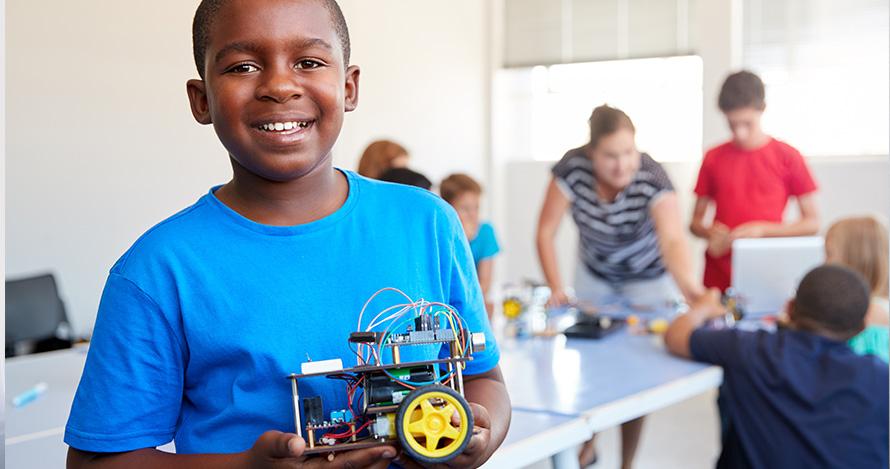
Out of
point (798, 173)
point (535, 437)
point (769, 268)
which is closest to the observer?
point (535, 437)

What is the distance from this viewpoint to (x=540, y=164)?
6.59 meters

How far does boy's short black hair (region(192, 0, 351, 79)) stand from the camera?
96 cm

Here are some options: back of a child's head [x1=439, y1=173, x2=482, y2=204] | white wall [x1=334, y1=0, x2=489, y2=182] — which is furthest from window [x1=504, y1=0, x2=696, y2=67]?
back of a child's head [x1=439, y1=173, x2=482, y2=204]

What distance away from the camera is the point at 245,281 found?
37.8 inches

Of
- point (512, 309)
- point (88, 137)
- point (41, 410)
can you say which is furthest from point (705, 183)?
point (41, 410)

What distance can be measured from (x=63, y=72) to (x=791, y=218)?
3702 mm

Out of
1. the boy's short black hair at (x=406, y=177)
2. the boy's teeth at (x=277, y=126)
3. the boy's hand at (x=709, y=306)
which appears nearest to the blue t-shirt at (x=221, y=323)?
the boy's teeth at (x=277, y=126)

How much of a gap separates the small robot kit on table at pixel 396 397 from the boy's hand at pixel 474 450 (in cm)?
2

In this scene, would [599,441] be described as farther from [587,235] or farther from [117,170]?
[117,170]

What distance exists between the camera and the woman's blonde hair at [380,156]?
9.99 ft

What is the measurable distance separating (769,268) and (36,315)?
2.54 m

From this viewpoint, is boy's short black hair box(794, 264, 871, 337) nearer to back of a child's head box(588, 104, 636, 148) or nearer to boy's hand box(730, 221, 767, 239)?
back of a child's head box(588, 104, 636, 148)

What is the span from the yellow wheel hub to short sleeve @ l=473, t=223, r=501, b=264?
2.32m

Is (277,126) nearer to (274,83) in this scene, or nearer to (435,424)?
(274,83)
